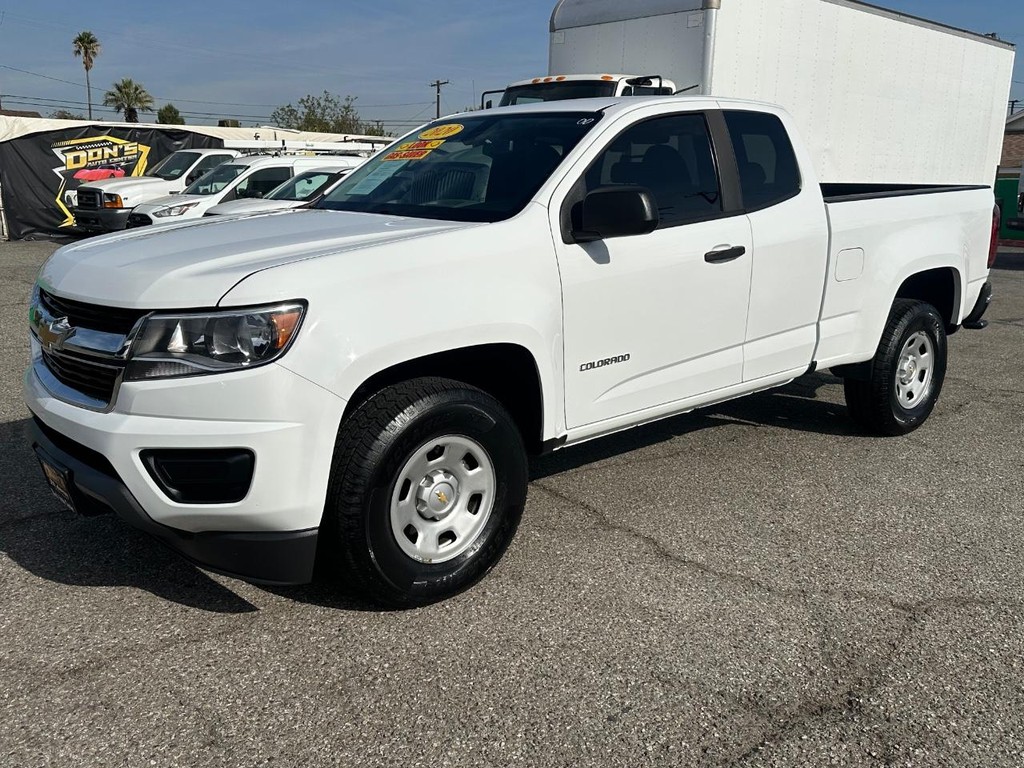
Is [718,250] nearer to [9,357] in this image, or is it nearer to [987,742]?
[987,742]

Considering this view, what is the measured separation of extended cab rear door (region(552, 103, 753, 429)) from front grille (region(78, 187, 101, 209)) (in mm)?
15535

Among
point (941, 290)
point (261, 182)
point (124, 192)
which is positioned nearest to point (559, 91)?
point (261, 182)

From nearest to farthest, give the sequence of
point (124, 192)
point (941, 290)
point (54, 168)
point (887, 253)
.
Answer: point (887, 253) → point (941, 290) → point (124, 192) → point (54, 168)

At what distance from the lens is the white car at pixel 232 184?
14.6 meters


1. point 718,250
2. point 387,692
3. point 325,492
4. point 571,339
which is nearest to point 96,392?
point 325,492

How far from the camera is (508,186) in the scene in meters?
3.94

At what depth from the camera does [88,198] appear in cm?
1750

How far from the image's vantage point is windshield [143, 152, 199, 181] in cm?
1873

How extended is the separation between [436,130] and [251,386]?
2.33 meters

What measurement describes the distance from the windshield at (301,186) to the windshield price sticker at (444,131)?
8.76m

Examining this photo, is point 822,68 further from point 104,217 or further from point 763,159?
point 104,217

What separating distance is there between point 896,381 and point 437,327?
11.2ft

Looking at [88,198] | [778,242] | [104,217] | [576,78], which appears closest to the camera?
[778,242]

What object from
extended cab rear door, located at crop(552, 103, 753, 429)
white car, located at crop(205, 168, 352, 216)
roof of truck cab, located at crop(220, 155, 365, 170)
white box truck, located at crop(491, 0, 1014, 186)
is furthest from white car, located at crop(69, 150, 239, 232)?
extended cab rear door, located at crop(552, 103, 753, 429)
